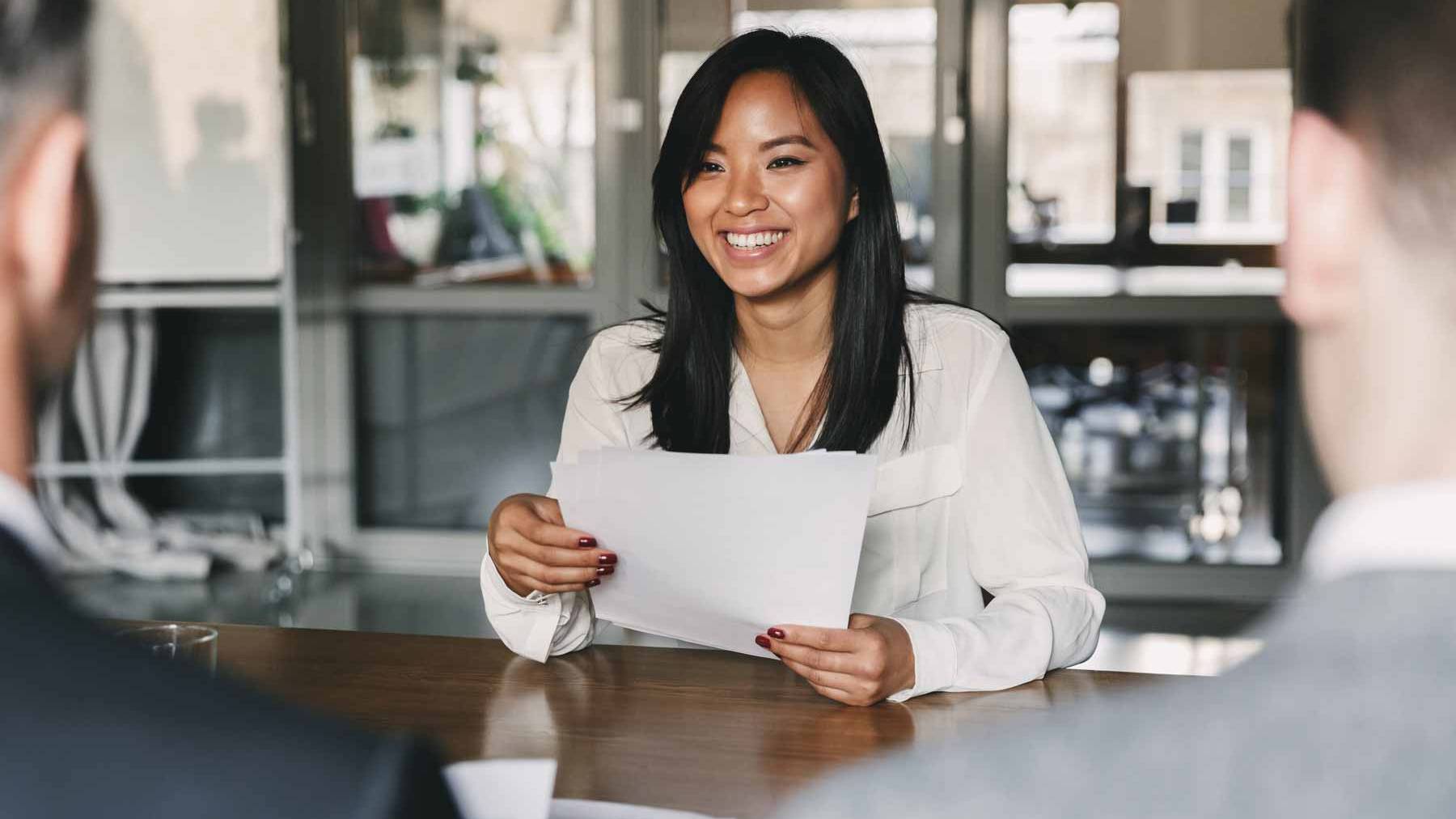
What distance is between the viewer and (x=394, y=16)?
15.1ft

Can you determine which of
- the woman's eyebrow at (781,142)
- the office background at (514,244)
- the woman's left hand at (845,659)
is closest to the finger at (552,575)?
the woman's left hand at (845,659)

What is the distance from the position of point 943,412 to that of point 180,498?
393 centimetres

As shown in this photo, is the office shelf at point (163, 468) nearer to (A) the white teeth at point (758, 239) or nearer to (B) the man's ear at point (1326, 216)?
(A) the white teeth at point (758, 239)

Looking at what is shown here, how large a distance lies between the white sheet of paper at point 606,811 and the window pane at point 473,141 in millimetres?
3629

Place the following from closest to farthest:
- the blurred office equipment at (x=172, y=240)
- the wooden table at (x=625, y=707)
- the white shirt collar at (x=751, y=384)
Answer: the wooden table at (x=625, y=707) → the white shirt collar at (x=751, y=384) → the blurred office equipment at (x=172, y=240)

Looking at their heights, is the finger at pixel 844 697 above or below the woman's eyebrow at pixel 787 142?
below

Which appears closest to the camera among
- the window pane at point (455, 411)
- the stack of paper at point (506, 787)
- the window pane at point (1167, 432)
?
the stack of paper at point (506, 787)

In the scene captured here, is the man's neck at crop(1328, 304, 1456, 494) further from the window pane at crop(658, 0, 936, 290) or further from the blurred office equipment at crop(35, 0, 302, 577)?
the blurred office equipment at crop(35, 0, 302, 577)

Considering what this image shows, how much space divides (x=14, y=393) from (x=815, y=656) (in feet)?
2.72

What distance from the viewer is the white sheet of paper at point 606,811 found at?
3.08ft

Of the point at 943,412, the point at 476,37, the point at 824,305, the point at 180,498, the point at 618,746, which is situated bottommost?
the point at 180,498

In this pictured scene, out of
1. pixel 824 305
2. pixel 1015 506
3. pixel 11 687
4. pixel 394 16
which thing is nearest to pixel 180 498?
pixel 394 16

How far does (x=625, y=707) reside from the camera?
3.92 feet

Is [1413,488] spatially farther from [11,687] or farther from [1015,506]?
[1015,506]
